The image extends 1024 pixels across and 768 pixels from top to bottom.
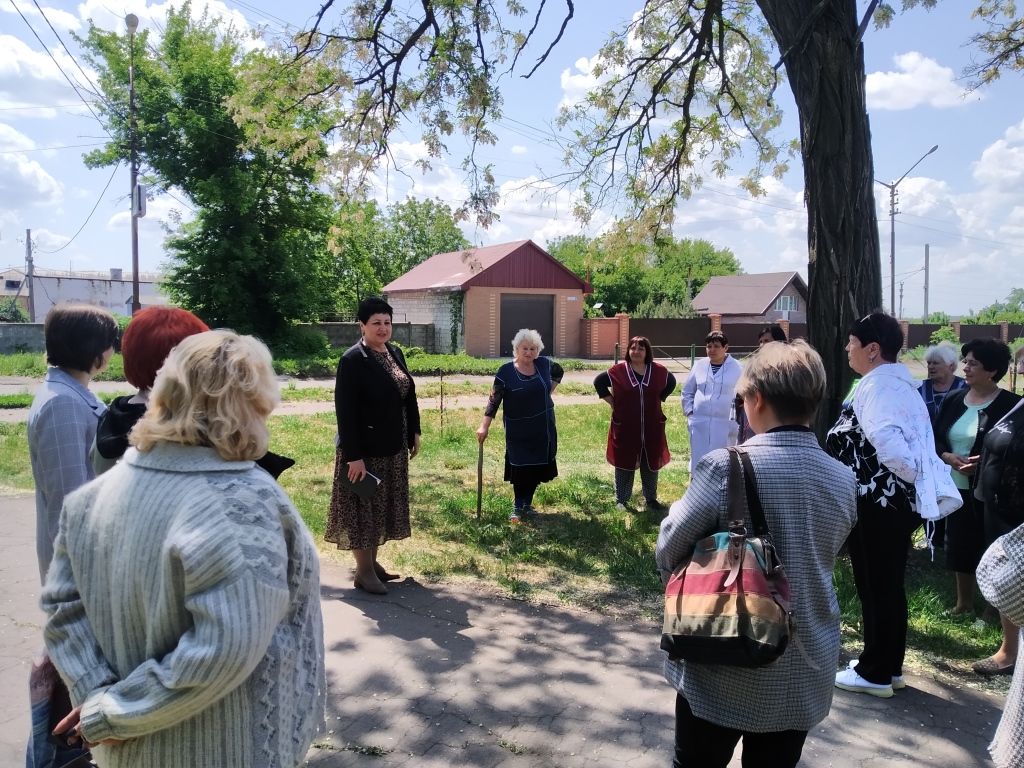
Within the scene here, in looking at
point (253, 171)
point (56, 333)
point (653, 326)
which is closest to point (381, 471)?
point (56, 333)

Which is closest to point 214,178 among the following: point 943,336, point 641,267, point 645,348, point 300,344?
point 300,344

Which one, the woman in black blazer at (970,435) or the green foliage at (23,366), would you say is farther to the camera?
the green foliage at (23,366)

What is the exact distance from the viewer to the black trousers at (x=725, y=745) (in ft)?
7.48

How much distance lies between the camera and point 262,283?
26.1m

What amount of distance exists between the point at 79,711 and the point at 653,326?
35.3m

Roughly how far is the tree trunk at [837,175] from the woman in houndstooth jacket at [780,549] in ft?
12.7

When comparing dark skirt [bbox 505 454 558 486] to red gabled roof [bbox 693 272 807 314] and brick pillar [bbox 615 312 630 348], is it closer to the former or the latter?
brick pillar [bbox 615 312 630 348]

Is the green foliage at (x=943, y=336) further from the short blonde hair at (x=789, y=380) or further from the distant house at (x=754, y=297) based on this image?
the short blonde hair at (x=789, y=380)

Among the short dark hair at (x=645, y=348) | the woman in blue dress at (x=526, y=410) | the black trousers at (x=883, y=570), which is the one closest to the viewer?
the black trousers at (x=883, y=570)

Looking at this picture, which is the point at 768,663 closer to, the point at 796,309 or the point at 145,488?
the point at 145,488

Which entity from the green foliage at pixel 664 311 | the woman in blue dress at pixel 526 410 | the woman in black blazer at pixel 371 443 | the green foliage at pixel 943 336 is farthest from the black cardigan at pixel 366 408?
the green foliage at pixel 943 336

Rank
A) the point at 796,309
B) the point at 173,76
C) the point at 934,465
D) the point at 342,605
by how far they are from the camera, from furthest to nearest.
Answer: the point at 796,309 → the point at 173,76 → the point at 342,605 → the point at 934,465

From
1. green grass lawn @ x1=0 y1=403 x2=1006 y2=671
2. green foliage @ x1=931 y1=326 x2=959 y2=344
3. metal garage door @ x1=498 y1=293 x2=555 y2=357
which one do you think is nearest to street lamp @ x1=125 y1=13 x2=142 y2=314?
green grass lawn @ x1=0 y1=403 x2=1006 y2=671

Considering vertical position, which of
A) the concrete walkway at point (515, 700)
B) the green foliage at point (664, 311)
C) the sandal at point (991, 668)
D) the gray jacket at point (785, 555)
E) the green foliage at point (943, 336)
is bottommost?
the concrete walkway at point (515, 700)
